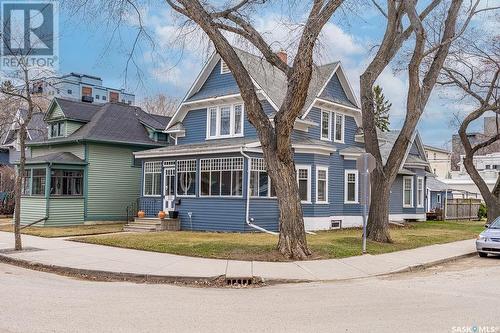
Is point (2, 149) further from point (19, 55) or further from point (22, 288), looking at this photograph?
point (22, 288)

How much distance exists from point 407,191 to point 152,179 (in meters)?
16.9

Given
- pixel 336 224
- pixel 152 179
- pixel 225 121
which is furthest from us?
pixel 152 179

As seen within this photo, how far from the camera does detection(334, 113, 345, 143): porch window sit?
27062mm

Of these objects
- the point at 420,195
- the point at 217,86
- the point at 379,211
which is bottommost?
the point at 379,211

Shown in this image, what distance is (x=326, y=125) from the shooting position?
86.7ft

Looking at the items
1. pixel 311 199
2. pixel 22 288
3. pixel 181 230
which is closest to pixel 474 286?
pixel 22 288

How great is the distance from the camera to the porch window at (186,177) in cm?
2414

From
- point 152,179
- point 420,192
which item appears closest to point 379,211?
point 152,179

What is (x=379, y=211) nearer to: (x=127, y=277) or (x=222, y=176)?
(x=222, y=176)

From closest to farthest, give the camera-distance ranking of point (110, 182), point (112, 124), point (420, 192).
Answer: point (110, 182)
point (112, 124)
point (420, 192)

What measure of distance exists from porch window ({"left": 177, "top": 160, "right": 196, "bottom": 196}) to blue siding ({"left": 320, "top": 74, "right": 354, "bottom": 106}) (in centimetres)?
788

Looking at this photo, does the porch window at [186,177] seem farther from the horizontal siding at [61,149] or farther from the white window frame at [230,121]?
the horizontal siding at [61,149]

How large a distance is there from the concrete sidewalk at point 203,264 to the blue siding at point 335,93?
1173 cm

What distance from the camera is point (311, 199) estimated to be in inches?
950
